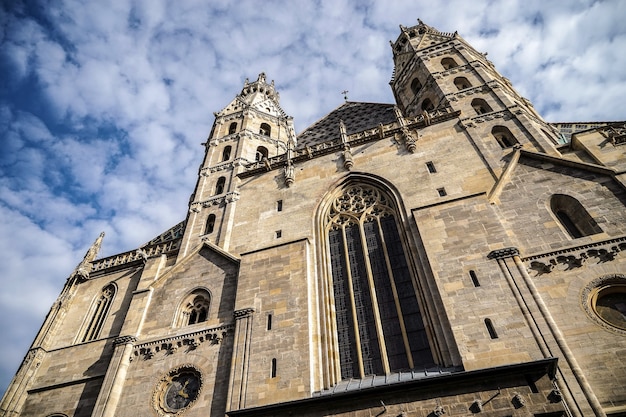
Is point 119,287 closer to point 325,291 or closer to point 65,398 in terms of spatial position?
point 65,398

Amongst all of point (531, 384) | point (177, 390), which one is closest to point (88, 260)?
point (177, 390)

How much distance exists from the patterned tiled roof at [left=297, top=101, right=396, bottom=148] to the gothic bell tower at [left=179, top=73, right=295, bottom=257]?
51.9 inches

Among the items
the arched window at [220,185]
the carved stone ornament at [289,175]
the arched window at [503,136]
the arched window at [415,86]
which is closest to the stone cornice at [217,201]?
the arched window at [220,185]

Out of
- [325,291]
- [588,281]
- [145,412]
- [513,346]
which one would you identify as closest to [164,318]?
[145,412]

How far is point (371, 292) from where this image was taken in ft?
39.9

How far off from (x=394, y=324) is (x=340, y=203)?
18.1 ft

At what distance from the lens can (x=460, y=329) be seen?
972cm

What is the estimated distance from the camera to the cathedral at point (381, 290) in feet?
29.3

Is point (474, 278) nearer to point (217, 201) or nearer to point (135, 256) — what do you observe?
point (217, 201)

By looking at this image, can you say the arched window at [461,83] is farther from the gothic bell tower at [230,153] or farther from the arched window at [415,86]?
the gothic bell tower at [230,153]

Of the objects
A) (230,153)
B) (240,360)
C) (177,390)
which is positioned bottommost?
(177,390)

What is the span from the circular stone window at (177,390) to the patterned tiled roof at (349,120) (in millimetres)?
15148

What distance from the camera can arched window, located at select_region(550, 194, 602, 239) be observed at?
11.1 m

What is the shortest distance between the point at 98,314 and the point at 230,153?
992 centimetres
